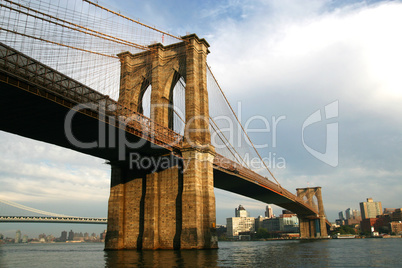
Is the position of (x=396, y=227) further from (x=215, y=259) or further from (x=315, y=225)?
(x=215, y=259)

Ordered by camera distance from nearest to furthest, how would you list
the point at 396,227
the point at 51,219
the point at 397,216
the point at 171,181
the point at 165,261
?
the point at 165,261 < the point at 171,181 < the point at 51,219 < the point at 396,227 < the point at 397,216

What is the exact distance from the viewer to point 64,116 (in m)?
27.9

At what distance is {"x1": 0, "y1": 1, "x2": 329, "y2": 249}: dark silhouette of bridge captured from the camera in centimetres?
2636

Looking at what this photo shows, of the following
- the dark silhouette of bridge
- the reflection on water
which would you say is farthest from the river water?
the dark silhouette of bridge

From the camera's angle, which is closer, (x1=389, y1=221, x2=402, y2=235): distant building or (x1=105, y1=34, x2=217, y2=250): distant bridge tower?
(x1=105, y1=34, x2=217, y2=250): distant bridge tower

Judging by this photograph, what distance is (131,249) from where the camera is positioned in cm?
3891

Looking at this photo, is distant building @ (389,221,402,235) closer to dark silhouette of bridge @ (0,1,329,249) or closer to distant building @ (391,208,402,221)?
distant building @ (391,208,402,221)

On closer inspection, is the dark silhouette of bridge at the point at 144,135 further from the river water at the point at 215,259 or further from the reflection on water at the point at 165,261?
the reflection on water at the point at 165,261

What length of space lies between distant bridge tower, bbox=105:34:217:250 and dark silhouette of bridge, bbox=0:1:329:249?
11 cm

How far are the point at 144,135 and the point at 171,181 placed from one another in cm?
787

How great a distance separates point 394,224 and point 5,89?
160859 millimetres

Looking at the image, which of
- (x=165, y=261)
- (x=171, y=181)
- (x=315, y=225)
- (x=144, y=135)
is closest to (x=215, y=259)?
(x=165, y=261)

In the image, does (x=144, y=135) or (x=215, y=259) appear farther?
(x=144, y=135)

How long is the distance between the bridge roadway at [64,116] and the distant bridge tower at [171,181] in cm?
245
